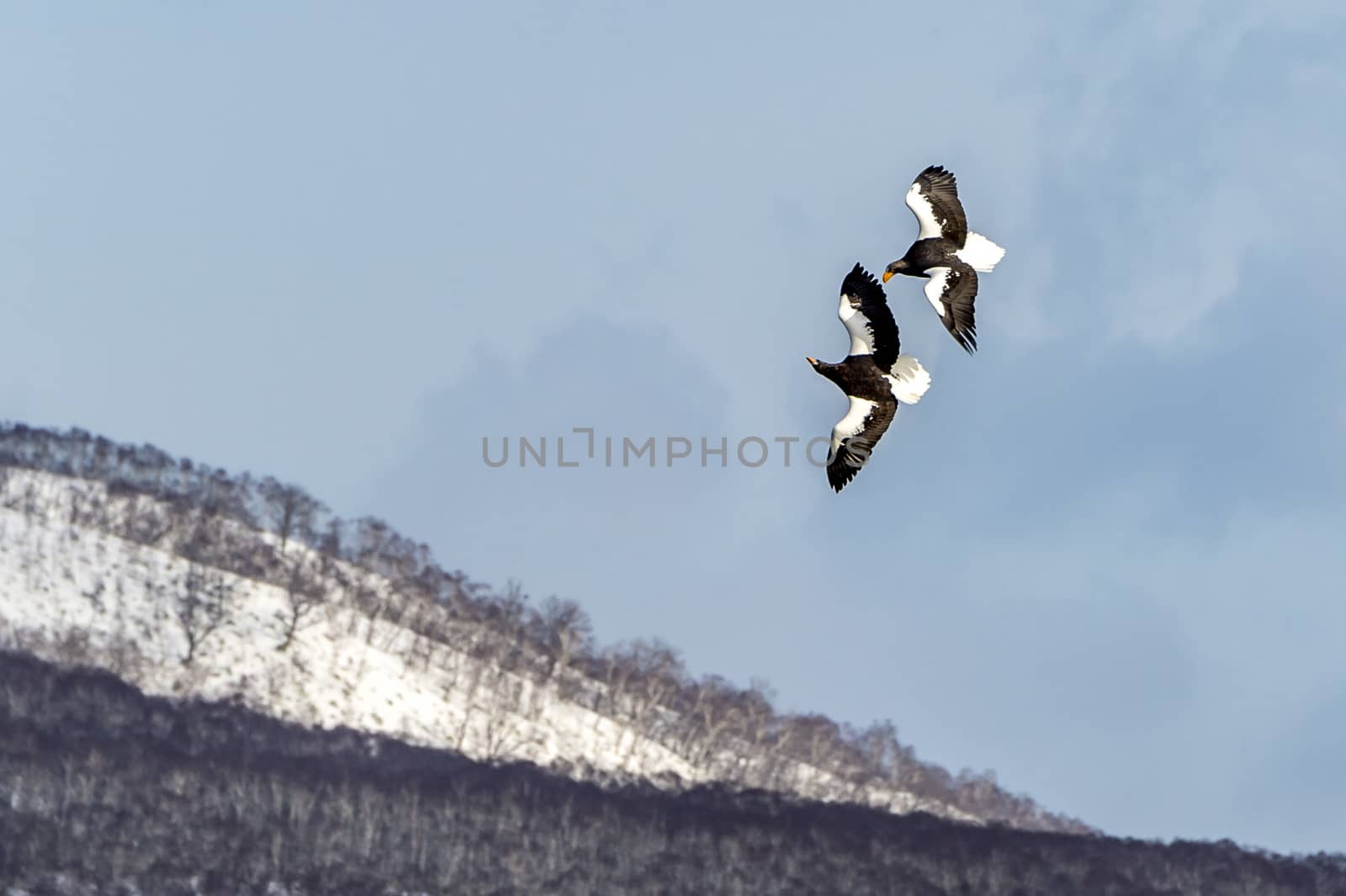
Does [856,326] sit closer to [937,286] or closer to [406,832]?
[937,286]

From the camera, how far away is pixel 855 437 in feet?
142

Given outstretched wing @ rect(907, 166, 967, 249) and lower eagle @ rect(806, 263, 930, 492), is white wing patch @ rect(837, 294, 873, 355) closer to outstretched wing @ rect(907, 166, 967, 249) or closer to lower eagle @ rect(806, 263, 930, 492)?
lower eagle @ rect(806, 263, 930, 492)

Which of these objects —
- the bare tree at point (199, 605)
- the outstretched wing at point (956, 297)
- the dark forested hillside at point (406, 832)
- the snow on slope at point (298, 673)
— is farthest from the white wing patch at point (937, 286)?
the bare tree at point (199, 605)

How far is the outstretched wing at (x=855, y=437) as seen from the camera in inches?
1693

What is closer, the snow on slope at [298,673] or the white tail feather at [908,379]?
the white tail feather at [908,379]

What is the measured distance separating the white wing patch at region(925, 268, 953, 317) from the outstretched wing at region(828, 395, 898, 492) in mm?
2123

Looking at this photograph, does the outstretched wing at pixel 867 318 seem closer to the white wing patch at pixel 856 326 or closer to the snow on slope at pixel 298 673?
the white wing patch at pixel 856 326

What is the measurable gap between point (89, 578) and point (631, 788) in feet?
177

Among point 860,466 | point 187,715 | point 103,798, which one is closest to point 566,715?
point 187,715

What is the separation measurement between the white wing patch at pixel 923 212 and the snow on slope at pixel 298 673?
A: 135 metres

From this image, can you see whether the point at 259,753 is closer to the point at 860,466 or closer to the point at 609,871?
the point at 609,871

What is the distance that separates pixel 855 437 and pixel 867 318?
228cm

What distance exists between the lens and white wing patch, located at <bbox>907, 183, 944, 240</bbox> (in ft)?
145

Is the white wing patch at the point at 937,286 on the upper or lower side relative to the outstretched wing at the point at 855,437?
upper
